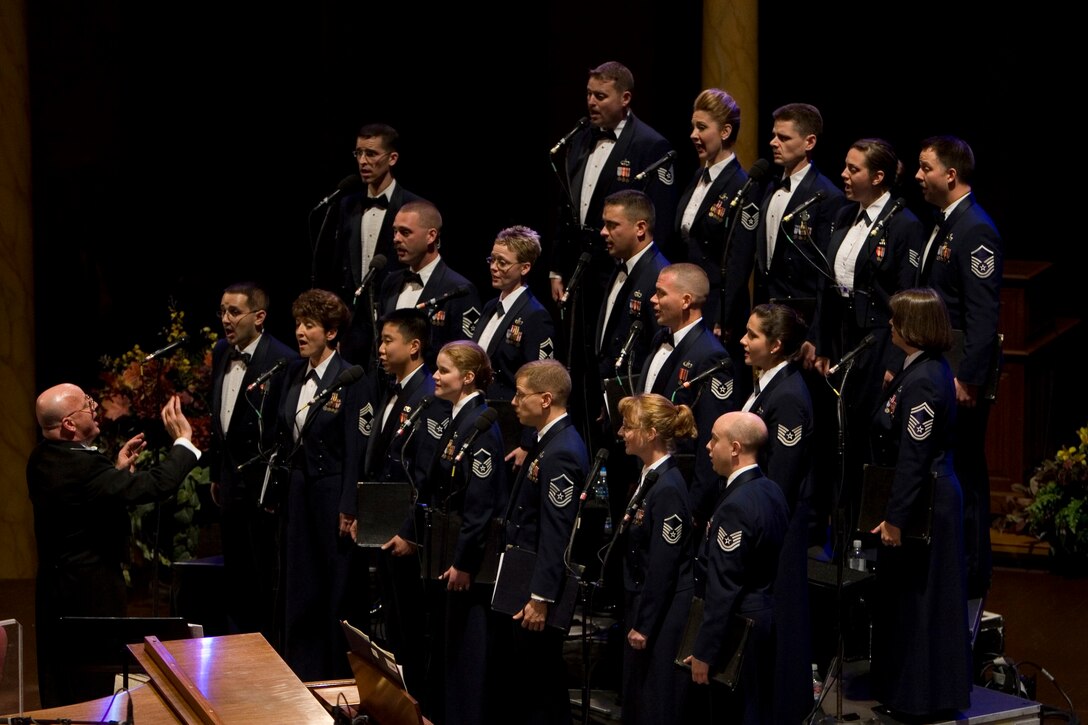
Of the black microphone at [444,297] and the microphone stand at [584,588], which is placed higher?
the black microphone at [444,297]

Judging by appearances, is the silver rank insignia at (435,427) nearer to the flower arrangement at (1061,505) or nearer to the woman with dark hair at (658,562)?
the woman with dark hair at (658,562)

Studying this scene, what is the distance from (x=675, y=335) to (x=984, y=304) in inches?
50.5

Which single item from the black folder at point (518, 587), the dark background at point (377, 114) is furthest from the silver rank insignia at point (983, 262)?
the dark background at point (377, 114)

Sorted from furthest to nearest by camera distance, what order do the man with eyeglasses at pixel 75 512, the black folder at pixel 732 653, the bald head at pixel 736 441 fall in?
the man with eyeglasses at pixel 75 512, the bald head at pixel 736 441, the black folder at pixel 732 653

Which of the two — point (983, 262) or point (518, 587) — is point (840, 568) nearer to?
point (518, 587)

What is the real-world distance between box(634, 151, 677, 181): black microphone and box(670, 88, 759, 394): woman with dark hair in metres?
0.13

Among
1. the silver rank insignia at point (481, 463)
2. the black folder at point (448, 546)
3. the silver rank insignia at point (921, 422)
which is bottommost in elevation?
the black folder at point (448, 546)

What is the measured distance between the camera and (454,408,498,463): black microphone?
20.2ft

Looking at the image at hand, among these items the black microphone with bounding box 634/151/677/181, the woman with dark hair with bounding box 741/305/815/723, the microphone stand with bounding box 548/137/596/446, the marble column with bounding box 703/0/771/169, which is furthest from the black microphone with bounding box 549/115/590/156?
the marble column with bounding box 703/0/771/169

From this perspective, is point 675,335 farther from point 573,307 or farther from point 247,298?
point 247,298

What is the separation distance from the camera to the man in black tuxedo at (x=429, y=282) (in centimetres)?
719

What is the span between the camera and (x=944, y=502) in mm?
6051

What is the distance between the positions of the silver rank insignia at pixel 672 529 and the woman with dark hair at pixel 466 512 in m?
0.91

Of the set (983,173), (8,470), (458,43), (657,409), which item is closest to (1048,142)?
(983,173)
